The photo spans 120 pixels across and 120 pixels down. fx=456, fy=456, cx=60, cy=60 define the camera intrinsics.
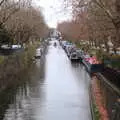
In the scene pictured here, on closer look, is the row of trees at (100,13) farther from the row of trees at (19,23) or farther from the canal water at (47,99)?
the row of trees at (19,23)

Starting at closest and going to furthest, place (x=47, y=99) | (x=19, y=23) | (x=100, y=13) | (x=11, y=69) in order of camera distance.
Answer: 1. (x=100, y=13)
2. (x=47, y=99)
3. (x=11, y=69)
4. (x=19, y=23)

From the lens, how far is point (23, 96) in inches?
1296

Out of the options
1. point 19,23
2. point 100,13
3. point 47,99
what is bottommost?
point 47,99

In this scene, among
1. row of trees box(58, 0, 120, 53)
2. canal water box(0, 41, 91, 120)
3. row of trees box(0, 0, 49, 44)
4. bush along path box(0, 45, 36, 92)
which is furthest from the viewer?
row of trees box(0, 0, 49, 44)

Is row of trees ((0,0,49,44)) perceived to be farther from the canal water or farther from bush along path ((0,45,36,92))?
the canal water

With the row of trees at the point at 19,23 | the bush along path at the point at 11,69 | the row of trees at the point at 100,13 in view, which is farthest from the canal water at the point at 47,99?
the row of trees at the point at 19,23

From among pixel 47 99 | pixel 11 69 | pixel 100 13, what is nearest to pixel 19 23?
pixel 11 69

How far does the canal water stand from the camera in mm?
24994

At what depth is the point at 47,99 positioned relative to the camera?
104ft

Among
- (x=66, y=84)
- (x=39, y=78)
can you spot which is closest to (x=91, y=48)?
(x=39, y=78)

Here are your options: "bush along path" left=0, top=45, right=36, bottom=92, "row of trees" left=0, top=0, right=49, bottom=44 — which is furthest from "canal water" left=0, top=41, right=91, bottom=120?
"row of trees" left=0, top=0, right=49, bottom=44

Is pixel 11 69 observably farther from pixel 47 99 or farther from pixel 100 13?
pixel 100 13

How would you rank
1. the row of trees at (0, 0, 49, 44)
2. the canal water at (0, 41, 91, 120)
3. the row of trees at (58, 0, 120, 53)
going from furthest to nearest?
the row of trees at (0, 0, 49, 44) < the canal water at (0, 41, 91, 120) < the row of trees at (58, 0, 120, 53)

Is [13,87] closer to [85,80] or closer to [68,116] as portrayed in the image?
[85,80]
